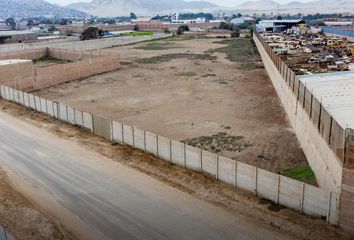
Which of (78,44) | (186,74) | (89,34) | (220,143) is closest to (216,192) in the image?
(220,143)

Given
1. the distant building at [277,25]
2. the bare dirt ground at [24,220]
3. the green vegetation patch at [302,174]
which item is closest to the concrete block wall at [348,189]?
the green vegetation patch at [302,174]

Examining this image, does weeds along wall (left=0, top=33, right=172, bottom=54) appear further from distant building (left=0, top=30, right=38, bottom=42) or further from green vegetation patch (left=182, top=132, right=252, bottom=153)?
green vegetation patch (left=182, top=132, right=252, bottom=153)

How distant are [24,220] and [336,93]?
22.5 m

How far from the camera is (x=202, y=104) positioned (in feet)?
124

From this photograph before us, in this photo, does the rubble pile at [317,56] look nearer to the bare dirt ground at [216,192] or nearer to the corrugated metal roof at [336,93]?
the corrugated metal roof at [336,93]

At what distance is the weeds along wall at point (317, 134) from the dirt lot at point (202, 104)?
1154 millimetres

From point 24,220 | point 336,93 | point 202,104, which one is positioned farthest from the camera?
point 202,104

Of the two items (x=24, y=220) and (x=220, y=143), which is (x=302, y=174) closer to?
(x=220, y=143)

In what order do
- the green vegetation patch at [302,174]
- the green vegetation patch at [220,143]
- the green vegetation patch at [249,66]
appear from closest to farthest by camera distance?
the green vegetation patch at [302,174] → the green vegetation patch at [220,143] → the green vegetation patch at [249,66]

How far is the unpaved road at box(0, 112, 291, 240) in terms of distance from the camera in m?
16.3

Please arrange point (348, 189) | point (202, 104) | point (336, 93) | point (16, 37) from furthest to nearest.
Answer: point (16, 37) < point (202, 104) < point (336, 93) < point (348, 189)

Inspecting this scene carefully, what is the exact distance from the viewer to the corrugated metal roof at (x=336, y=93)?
936 inches

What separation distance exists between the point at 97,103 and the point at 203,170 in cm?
2041

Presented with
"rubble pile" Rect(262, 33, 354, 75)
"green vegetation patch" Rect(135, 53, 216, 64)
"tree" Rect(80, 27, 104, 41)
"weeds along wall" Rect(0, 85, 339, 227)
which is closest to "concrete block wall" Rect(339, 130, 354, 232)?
"weeds along wall" Rect(0, 85, 339, 227)
